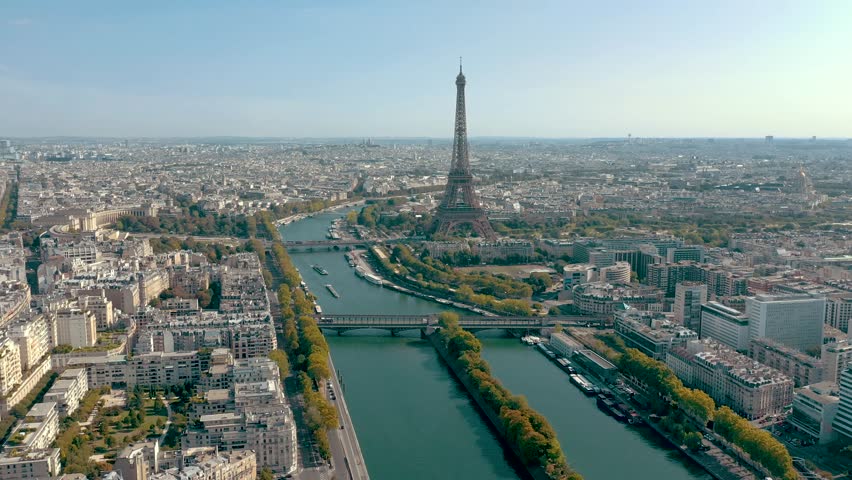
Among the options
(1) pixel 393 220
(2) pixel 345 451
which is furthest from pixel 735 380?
(1) pixel 393 220

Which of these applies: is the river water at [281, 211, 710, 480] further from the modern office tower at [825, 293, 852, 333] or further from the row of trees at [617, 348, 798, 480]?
the modern office tower at [825, 293, 852, 333]

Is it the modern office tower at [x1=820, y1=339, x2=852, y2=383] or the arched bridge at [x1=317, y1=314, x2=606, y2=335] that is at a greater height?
the modern office tower at [x1=820, y1=339, x2=852, y2=383]

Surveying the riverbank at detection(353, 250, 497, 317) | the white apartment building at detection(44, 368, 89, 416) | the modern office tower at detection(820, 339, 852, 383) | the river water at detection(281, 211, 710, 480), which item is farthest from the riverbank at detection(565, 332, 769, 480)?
the white apartment building at detection(44, 368, 89, 416)

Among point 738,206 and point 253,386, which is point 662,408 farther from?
point 738,206

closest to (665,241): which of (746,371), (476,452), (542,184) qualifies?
(746,371)

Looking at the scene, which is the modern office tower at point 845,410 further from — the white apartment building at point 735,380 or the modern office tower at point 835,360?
the modern office tower at point 835,360

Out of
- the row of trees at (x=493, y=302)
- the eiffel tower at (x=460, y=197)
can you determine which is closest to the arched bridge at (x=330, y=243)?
the eiffel tower at (x=460, y=197)

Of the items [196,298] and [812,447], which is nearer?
[812,447]
